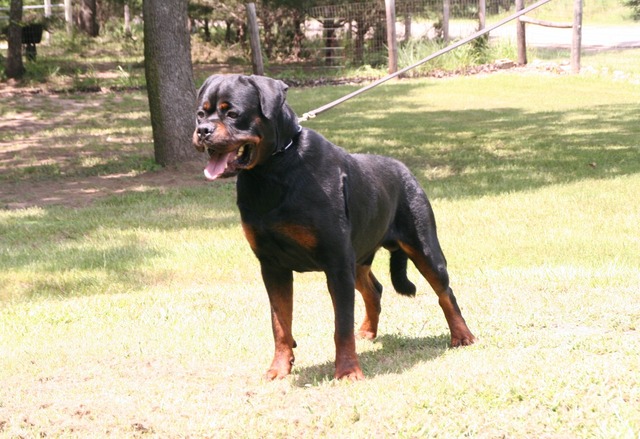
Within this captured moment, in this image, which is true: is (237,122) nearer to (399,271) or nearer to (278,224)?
(278,224)

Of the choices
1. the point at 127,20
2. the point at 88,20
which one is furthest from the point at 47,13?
the point at 127,20

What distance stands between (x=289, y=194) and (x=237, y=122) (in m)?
0.48

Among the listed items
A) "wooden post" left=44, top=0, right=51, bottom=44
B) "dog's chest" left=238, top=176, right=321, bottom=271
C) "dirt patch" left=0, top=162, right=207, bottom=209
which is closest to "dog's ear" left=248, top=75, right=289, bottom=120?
"dog's chest" left=238, top=176, right=321, bottom=271

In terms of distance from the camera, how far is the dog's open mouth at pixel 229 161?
4984mm

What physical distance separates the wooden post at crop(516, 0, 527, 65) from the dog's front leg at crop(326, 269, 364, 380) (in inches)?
816

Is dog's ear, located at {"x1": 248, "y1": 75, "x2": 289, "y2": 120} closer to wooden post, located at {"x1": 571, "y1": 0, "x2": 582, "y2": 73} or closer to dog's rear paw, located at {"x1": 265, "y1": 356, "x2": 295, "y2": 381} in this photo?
dog's rear paw, located at {"x1": 265, "y1": 356, "x2": 295, "y2": 381}

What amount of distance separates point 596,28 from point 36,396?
124 feet

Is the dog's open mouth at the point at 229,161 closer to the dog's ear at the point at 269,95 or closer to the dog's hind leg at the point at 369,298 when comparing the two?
the dog's ear at the point at 269,95

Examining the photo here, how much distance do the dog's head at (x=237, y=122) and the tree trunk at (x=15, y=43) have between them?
21.0 meters

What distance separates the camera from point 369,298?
6.55 meters

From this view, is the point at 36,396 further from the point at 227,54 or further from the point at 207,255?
the point at 227,54

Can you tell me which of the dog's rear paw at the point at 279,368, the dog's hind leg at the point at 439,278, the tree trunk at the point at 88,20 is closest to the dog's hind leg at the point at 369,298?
the dog's hind leg at the point at 439,278

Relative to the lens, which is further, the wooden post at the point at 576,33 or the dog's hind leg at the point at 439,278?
the wooden post at the point at 576,33

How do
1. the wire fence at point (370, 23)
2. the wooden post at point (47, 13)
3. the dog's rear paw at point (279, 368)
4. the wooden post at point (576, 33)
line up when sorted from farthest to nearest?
the wooden post at point (47, 13) → the wire fence at point (370, 23) → the wooden post at point (576, 33) → the dog's rear paw at point (279, 368)
